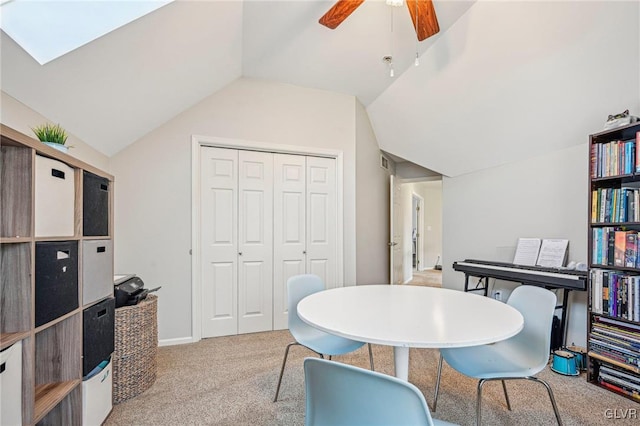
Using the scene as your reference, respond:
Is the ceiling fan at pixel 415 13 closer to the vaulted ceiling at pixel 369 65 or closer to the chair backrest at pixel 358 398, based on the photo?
the vaulted ceiling at pixel 369 65

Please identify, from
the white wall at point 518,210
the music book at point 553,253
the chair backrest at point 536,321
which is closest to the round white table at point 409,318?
the chair backrest at point 536,321

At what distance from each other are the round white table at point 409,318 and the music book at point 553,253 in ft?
5.02

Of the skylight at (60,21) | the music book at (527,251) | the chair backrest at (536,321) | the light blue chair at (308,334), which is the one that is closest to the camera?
the skylight at (60,21)

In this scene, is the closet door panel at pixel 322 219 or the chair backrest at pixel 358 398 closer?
the chair backrest at pixel 358 398

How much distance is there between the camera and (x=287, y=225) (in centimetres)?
363

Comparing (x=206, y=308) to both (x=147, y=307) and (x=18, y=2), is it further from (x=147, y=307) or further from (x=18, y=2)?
(x=18, y=2)

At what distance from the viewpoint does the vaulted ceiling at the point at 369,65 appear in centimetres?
192

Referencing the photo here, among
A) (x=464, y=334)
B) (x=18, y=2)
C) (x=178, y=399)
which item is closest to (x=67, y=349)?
(x=178, y=399)

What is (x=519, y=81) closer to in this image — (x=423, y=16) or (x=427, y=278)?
(x=423, y=16)

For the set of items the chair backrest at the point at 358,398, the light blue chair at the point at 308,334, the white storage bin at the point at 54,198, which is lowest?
the light blue chair at the point at 308,334

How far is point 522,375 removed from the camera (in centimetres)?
146

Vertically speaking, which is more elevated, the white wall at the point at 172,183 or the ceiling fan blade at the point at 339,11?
the ceiling fan blade at the point at 339,11

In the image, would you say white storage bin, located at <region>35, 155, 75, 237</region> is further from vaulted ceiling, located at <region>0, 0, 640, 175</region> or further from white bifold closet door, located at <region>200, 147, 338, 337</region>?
white bifold closet door, located at <region>200, 147, 338, 337</region>

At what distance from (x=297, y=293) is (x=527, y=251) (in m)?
2.31
